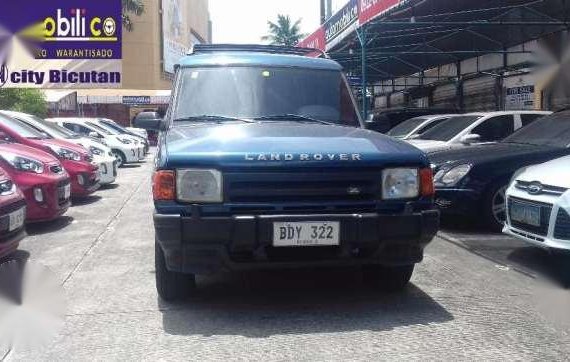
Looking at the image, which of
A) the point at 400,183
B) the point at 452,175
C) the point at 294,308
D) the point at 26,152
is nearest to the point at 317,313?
the point at 294,308

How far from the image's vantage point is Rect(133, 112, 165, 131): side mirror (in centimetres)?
562

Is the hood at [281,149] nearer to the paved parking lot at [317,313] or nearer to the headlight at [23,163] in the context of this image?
the paved parking lot at [317,313]

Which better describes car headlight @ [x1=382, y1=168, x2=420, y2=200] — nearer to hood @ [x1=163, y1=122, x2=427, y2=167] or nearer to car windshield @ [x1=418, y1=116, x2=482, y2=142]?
hood @ [x1=163, y1=122, x2=427, y2=167]

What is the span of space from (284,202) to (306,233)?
0.84ft

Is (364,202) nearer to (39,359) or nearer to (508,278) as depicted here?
(508,278)

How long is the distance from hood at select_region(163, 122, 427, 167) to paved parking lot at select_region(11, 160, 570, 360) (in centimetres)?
106

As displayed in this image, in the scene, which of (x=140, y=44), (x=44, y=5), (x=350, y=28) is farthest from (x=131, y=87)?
(x=350, y=28)

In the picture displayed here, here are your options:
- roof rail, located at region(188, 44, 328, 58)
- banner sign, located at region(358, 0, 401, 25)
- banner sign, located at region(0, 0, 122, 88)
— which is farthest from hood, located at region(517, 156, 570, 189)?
banner sign, located at region(0, 0, 122, 88)

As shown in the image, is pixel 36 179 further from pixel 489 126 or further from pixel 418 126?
pixel 418 126

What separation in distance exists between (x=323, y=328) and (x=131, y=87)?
157 ft

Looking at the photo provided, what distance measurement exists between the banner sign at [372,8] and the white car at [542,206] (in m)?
6.24

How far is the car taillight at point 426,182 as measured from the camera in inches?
172

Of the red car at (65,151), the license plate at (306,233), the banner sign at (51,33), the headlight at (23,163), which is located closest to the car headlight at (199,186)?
the license plate at (306,233)

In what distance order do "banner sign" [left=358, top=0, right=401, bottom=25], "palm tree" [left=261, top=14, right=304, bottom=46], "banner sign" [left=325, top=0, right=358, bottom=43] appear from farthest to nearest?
"palm tree" [left=261, top=14, right=304, bottom=46] → "banner sign" [left=325, top=0, right=358, bottom=43] → "banner sign" [left=358, top=0, right=401, bottom=25]
